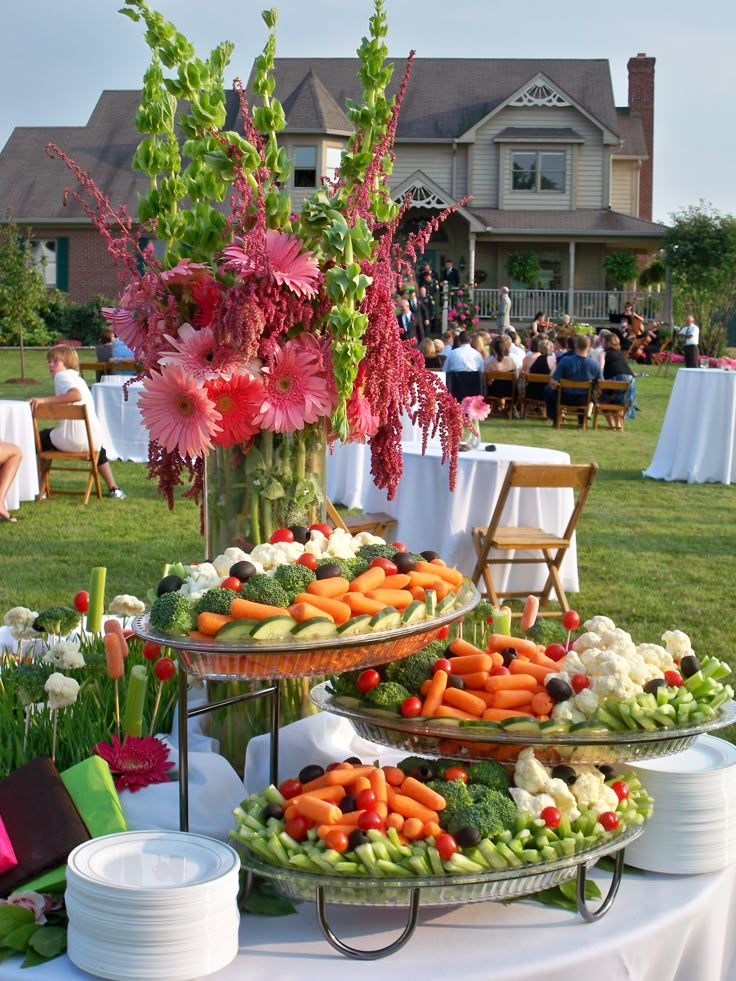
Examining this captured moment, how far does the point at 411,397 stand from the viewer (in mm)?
2881

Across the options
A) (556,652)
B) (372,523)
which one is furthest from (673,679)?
(372,523)

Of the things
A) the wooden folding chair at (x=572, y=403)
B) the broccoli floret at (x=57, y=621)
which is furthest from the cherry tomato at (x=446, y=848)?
the wooden folding chair at (x=572, y=403)

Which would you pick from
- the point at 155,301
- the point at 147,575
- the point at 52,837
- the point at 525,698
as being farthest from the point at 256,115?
the point at 147,575

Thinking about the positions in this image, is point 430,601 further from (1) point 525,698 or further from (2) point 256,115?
(2) point 256,115

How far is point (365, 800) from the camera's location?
202cm

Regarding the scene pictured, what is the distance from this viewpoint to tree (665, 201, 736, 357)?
115 feet

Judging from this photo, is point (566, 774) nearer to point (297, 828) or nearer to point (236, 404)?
point (297, 828)

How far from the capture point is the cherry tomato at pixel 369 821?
77.4 inches

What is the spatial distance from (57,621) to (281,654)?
1.46 metres

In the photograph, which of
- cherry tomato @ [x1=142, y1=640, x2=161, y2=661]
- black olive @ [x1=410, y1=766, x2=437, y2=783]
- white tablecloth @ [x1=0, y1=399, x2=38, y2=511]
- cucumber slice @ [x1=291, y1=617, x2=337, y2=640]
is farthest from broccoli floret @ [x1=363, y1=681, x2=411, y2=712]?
white tablecloth @ [x1=0, y1=399, x2=38, y2=511]

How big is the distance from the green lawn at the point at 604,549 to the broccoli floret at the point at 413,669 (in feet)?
15.9

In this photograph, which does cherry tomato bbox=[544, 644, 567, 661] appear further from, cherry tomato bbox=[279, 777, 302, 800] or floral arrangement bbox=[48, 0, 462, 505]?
cherry tomato bbox=[279, 777, 302, 800]

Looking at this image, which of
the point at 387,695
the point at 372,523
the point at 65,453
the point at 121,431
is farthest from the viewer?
the point at 121,431

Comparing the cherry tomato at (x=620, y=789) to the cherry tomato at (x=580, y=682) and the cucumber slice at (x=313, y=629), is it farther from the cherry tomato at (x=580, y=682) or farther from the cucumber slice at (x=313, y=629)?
the cucumber slice at (x=313, y=629)
